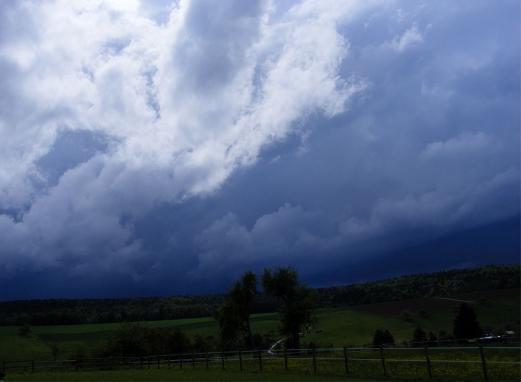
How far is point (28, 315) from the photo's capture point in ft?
537

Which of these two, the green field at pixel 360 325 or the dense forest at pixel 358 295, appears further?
the dense forest at pixel 358 295

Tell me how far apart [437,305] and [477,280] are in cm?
4522

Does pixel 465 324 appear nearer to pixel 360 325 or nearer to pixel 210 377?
pixel 360 325

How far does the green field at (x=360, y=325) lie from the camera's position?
91.5m

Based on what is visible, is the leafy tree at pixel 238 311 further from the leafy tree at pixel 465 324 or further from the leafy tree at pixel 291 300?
the leafy tree at pixel 465 324

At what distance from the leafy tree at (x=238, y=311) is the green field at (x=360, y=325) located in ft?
46.3

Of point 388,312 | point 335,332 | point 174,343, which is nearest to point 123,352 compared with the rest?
point 174,343

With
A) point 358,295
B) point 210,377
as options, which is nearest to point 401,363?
point 210,377

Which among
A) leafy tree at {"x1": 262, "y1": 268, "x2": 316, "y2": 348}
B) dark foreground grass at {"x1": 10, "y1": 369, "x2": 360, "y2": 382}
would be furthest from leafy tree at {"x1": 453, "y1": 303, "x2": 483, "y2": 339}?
dark foreground grass at {"x1": 10, "y1": 369, "x2": 360, "y2": 382}

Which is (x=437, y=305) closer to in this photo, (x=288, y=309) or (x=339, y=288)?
(x=288, y=309)

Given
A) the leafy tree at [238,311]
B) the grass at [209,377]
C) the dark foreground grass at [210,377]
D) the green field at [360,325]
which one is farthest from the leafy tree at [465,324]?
the grass at [209,377]

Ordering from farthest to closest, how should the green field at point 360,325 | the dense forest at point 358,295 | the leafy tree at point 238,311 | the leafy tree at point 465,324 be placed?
the dense forest at point 358,295
the green field at point 360,325
the leafy tree at point 238,311
the leafy tree at point 465,324

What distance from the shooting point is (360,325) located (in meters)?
106

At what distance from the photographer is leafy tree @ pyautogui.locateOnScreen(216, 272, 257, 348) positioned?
8419 centimetres
